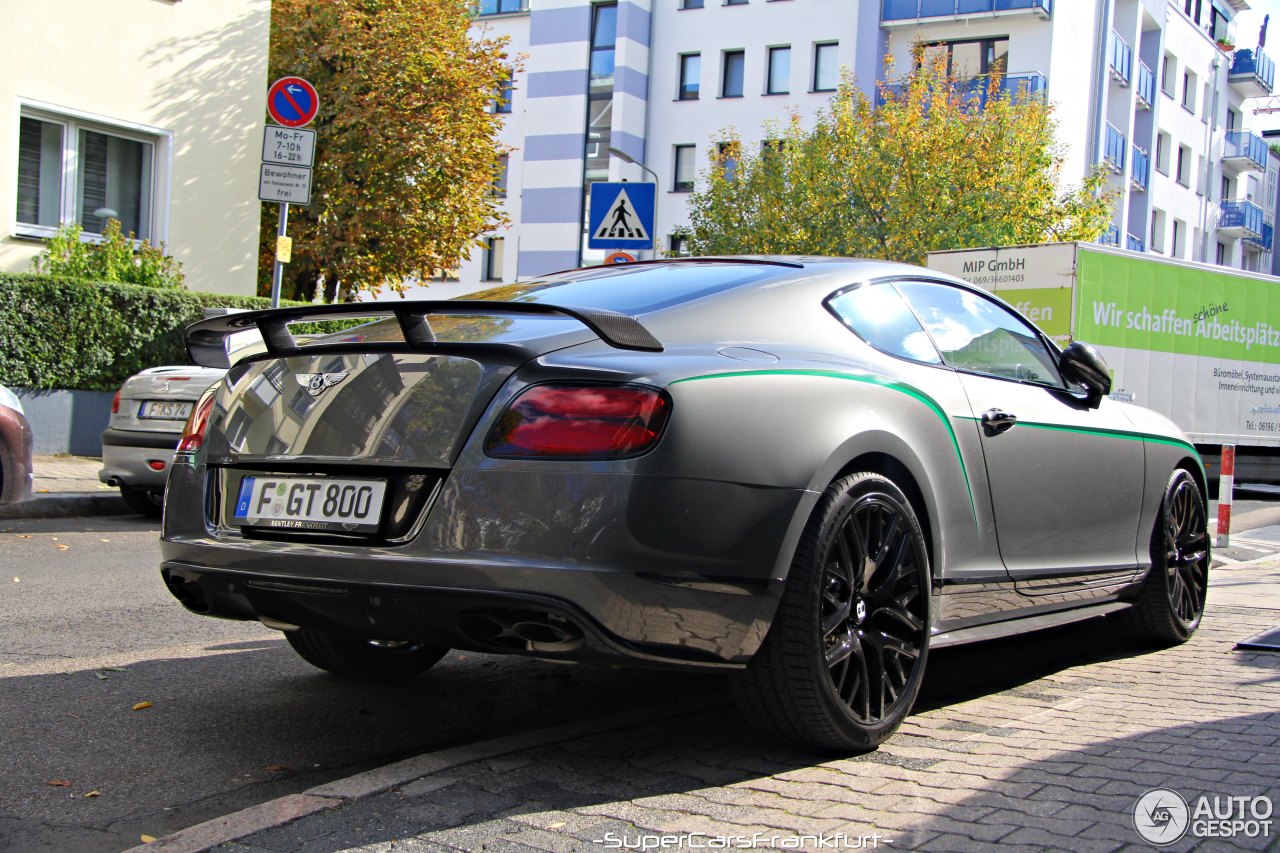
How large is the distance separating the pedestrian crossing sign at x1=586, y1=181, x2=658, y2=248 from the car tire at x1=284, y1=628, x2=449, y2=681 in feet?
31.2

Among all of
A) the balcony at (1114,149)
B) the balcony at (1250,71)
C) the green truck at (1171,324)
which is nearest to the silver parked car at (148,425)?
the green truck at (1171,324)

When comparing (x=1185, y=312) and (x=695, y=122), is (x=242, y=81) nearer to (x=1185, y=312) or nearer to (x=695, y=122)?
(x=1185, y=312)

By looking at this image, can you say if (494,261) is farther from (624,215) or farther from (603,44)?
(624,215)

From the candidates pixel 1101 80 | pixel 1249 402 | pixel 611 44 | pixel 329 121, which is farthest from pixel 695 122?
pixel 1249 402

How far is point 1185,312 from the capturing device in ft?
65.1

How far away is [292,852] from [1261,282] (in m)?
21.7

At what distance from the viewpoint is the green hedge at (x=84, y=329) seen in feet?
42.9

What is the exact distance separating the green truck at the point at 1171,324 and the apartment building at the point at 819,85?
50.6 ft

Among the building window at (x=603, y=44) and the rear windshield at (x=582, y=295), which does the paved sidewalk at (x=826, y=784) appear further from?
the building window at (x=603, y=44)

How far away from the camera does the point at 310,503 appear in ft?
11.4

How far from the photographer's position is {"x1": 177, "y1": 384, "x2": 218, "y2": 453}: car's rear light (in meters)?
3.90

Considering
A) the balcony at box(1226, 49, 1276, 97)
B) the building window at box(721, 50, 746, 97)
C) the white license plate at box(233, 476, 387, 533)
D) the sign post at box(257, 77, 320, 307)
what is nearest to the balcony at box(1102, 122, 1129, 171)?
the building window at box(721, 50, 746, 97)

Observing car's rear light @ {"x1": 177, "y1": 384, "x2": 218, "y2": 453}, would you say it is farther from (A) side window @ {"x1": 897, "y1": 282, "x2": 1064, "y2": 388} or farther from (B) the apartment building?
(B) the apartment building

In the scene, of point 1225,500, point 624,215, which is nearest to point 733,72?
point 624,215
